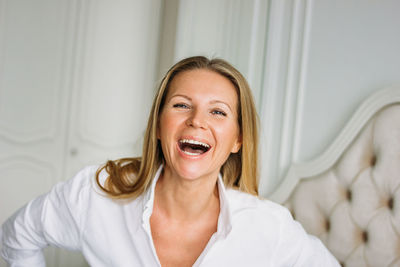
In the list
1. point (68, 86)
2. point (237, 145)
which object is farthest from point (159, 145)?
point (68, 86)

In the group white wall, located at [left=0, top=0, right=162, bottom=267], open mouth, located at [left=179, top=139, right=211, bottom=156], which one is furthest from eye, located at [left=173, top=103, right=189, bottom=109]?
white wall, located at [left=0, top=0, right=162, bottom=267]

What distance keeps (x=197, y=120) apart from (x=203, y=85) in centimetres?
14

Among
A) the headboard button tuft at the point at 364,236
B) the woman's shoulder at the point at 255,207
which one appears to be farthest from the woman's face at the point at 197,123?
the headboard button tuft at the point at 364,236

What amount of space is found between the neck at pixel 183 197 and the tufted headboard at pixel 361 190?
1.44 ft

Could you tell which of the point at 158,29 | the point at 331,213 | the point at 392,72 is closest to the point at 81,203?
the point at 331,213

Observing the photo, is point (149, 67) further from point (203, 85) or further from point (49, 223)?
point (49, 223)

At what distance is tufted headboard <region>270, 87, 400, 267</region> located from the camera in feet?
3.98

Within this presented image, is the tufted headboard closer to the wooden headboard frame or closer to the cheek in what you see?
the wooden headboard frame

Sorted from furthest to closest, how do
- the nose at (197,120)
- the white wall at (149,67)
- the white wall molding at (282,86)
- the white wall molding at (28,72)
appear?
the white wall molding at (28,72)
the white wall molding at (282,86)
the white wall at (149,67)
the nose at (197,120)

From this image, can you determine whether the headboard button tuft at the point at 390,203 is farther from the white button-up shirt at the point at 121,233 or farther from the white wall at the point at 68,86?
the white wall at the point at 68,86

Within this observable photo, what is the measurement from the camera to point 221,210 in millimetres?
1206

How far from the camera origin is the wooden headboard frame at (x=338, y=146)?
49.9 inches

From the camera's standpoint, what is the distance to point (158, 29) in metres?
2.25

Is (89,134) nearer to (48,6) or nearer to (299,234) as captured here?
(48,6)
